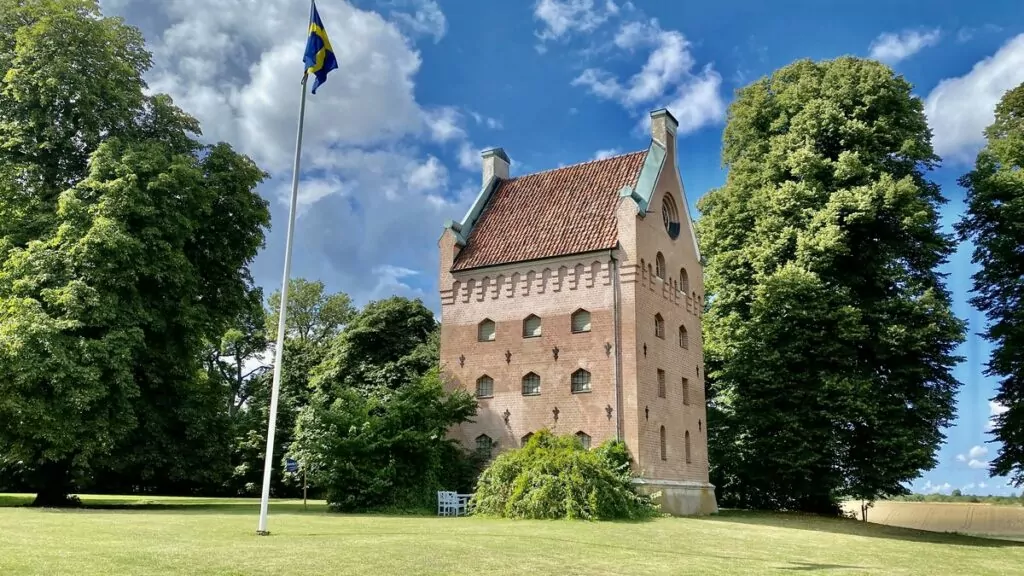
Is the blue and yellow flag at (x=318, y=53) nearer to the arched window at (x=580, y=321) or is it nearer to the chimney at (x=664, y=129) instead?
the arched window at (x=580, y=321)

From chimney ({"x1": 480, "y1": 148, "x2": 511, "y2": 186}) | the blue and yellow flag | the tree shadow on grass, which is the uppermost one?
chimney ({"x1": 480, "y1": 148, "x2": 511, "y2": 186})

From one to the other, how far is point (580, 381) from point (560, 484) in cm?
640

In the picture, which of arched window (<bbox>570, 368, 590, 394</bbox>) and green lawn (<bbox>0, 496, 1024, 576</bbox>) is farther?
arched window (<bbox>570, 368, 590, 394</bbox>)

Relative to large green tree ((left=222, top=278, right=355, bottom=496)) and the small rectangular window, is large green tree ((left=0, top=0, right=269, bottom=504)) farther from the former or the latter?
the small rectangular window

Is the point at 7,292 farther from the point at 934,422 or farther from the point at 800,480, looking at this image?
the point at 934,422

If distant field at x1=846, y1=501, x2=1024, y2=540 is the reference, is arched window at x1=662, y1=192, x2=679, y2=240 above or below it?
above

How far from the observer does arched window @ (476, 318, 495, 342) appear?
34.4 meters

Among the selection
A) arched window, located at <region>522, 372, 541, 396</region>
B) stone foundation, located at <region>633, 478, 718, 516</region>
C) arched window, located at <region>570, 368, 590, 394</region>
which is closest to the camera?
stone foundation, located at <region>633, 478, 718, 516</region>

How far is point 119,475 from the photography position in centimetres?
4316

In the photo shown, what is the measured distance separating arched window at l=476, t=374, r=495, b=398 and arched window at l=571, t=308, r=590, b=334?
4.21 meters

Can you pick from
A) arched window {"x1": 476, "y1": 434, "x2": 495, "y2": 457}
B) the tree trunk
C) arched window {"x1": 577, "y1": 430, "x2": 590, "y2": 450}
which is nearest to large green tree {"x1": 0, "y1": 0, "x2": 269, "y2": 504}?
the tree trunk

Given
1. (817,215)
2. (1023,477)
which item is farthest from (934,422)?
(817,215)

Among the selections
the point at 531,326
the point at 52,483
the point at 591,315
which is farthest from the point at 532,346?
the point at 52,483

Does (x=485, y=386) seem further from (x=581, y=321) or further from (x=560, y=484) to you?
(x=560, y=484)
